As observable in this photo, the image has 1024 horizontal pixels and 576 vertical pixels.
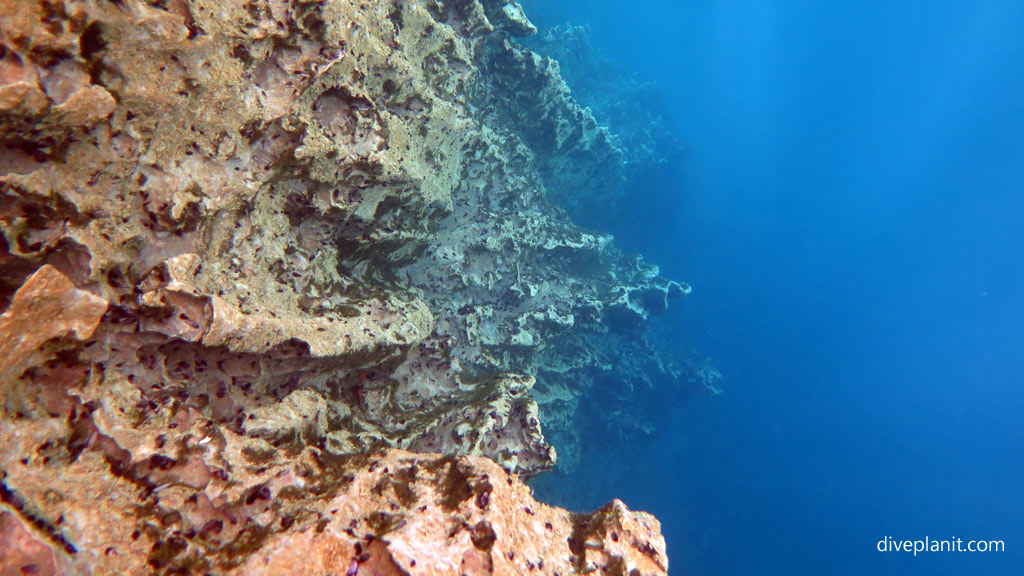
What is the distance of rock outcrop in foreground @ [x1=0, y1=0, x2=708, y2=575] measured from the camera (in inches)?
53.4

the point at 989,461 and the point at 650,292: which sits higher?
the point at 989,461

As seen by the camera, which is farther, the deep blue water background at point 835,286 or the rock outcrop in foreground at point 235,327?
the deep blue water background at point 835,286

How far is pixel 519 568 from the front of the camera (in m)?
1.42

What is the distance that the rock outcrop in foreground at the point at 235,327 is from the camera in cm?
136

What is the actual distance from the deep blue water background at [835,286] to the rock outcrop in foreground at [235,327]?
433 inches

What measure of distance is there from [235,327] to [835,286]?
30.7 meters

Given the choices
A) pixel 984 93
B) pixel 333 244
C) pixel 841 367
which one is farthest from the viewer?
pixel 984 93

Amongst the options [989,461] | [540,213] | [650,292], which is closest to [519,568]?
[540,213]

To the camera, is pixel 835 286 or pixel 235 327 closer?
pixel 235 327

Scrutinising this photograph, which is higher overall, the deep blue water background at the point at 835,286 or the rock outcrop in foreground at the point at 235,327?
the deep blue water background at the point at 835,286

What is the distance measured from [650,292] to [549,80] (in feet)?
16.8

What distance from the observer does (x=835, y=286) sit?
79.8ft

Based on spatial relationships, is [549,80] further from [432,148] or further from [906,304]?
[906,304]

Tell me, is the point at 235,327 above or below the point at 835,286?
below
